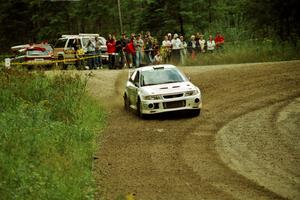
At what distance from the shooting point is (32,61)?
3553cm

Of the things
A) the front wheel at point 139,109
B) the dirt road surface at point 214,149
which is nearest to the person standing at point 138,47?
the dirt road surface at point 214,149

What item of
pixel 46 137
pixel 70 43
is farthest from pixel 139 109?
pixel 70 43

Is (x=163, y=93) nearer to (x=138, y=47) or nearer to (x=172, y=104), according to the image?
(x=172, y=104)

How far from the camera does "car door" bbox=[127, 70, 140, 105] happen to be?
67.4ft

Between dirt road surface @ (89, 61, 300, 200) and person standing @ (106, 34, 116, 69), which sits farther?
person standing @ (106, 34, 116, 69)

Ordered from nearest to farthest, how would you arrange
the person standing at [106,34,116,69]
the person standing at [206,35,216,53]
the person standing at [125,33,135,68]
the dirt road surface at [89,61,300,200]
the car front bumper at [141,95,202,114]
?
the dirt road surface at [89,61,300,200]
the car front bumper at [141,95,202,114]
the person standing at [125,33,135,68]
the person standing at [106,34,116,69]
the person standing at [206,35,216,53]

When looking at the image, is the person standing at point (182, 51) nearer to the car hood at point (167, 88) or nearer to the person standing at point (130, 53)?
the person standing at point (130, 53)

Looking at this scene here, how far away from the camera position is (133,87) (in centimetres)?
2094

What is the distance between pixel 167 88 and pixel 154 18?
104 feet

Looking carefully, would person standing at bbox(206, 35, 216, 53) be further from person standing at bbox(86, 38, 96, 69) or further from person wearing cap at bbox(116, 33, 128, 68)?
person standing at bbox(86, 38, 96, 69)

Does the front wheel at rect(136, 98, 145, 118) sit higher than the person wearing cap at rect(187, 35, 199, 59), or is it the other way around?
the person wearing cap at rect(187, 35, 199, 59)

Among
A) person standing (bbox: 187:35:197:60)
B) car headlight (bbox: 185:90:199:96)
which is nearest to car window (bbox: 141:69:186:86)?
car headlight (bbox: 185:90:199:96)

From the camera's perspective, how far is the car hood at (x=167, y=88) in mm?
19188

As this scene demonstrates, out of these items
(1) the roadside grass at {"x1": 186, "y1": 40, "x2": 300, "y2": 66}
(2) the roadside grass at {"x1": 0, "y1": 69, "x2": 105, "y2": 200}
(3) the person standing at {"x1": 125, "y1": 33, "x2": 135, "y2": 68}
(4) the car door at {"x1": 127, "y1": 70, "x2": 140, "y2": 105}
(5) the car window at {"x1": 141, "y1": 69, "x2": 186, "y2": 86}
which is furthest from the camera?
(3) the person standing at {"x1": 125, "y1": 33, "x2": 135, "y2": 68}
